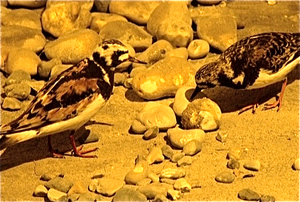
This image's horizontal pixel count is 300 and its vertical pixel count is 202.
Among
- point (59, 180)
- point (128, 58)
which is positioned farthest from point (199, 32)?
point (59, 180)

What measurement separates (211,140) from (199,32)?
5.99 feet

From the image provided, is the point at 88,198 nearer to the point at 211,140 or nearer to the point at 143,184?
the point at 143,184

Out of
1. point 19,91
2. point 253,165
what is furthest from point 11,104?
point 253,165

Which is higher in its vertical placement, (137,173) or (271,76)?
(271,76)

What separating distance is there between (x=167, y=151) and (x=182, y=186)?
533 mm

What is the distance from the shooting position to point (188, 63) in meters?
6.50

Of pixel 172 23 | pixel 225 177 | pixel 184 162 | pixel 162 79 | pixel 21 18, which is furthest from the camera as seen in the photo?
pixel 21 18

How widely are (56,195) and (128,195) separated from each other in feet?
1.85

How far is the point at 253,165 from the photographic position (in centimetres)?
527

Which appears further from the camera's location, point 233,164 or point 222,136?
point 222,136

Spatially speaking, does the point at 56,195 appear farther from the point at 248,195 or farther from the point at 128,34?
the point at 128,34

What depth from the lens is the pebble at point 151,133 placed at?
573cm

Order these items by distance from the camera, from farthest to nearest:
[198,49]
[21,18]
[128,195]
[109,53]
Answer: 1. [21,18]
2. [198,49]
3. [109,53]
4. [128,195]

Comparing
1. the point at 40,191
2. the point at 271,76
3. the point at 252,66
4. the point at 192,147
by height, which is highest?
the point at 252,66
